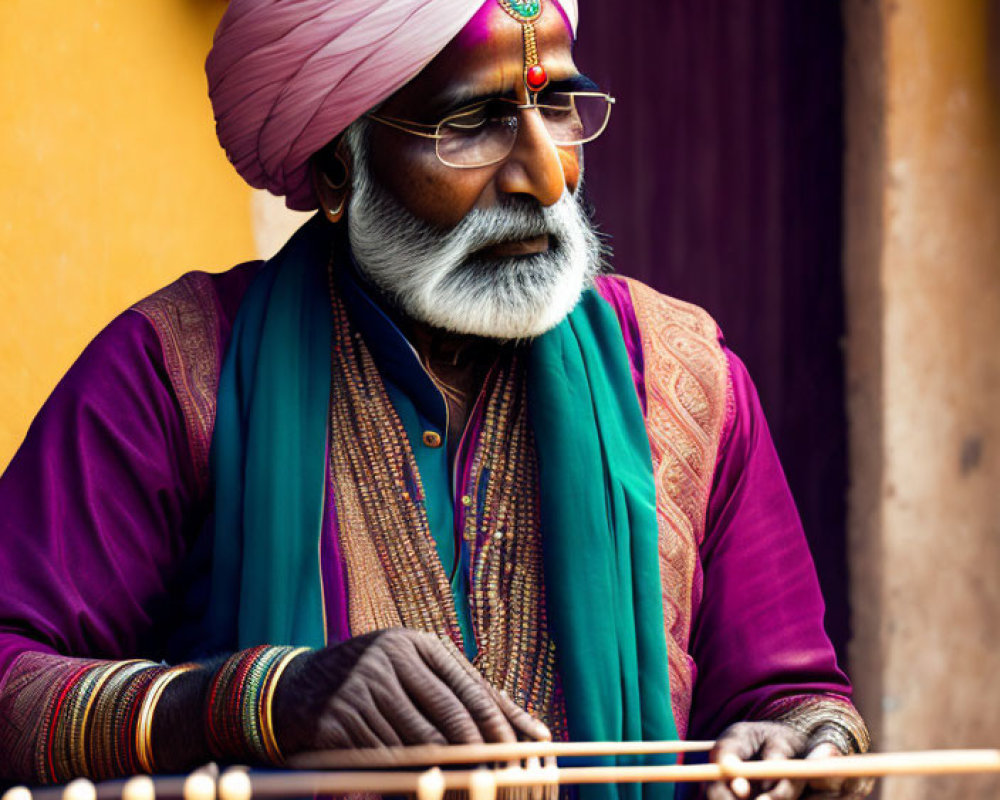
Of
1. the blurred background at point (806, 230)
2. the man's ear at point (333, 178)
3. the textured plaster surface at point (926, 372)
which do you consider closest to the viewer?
the man's ear at point (333, 178)

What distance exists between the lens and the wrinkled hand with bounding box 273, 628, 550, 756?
1.92 m

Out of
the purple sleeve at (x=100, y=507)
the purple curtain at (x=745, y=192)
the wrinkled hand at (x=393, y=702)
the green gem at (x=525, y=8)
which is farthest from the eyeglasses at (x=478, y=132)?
the purple curtain at (x=745, y=192)

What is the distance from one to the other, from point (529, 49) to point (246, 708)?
1071mm

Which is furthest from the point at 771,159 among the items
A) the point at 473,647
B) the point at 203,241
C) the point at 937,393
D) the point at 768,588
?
the point at 473,647

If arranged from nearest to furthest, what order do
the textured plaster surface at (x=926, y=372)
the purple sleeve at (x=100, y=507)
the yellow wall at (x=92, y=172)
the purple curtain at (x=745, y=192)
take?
the purple sleeve at (x=100, y=507)
the yellow wall at (x=92, y=172)
the textured plaster surface at (x=926, y=372)
the purple curtain at (x=745, y=192)

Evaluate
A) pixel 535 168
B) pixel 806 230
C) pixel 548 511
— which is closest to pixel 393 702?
pixel 548 511

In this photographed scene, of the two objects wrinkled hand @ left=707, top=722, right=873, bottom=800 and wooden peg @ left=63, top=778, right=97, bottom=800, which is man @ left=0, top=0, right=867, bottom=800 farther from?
wooden peg @ left=63, top=778, right=97, bottom=800

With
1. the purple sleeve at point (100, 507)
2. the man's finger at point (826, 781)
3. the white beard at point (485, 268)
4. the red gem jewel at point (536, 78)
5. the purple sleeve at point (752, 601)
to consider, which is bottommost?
the man's finger at point (826, 781)

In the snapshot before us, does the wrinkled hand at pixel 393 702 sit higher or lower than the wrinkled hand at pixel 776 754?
higher

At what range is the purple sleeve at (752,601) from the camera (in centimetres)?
240

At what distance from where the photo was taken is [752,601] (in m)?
2.45

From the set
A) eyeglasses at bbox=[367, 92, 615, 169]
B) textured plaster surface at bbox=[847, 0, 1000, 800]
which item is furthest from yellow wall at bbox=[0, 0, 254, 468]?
textured plaster surface at bbox=[847, 0, 1000, 800]

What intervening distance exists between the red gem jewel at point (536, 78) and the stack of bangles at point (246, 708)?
93cm

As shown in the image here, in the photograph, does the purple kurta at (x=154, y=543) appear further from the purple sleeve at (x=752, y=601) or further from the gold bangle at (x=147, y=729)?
the gold bangle at (x=147, y=729)
